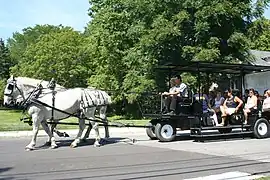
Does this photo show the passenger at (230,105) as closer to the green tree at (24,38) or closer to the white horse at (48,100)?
the white horse at (48,100)

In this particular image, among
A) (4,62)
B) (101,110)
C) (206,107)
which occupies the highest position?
(4,62)

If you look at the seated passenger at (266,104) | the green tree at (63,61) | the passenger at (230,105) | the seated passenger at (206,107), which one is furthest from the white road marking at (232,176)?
the green tree at (63,61)

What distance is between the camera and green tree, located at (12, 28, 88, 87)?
45.8 meters

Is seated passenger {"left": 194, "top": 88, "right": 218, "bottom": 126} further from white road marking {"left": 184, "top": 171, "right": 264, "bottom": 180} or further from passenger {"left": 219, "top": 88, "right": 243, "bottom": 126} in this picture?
white road marking {"left": 184, "top": 171, "right": 264, "bottom": 180}

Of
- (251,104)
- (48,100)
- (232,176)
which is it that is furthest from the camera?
(251,104)

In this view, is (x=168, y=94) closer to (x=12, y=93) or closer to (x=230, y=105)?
(x=230, y=105)

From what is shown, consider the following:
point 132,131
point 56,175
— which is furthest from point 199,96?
point 56,175

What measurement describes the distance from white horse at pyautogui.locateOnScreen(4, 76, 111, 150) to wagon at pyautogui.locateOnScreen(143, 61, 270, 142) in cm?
222

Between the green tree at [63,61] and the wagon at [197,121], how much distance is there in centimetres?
3074

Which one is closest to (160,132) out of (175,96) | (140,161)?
(175,96)

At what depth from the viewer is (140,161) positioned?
32.4 ft

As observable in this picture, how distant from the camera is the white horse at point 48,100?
40.5ft

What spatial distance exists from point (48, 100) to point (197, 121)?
4.93 metres

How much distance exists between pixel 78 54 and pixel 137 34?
16.6 m
